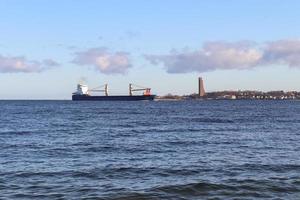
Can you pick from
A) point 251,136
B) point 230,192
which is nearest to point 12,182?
point 230,192

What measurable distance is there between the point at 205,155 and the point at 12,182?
1276 cm

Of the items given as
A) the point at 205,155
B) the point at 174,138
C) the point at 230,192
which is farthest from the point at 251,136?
the point at 230,192

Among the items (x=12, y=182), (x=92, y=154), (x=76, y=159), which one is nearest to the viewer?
(x=12, y=182)

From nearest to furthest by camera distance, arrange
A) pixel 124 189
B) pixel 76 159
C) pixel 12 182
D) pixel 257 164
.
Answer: pixel 124 189 → pixel 12 182 → pixel 257 164 → pixel 76 159

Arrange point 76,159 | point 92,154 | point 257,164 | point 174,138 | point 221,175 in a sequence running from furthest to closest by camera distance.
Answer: point 174,138, point 92,154, point 76,159, point 257,164, point 221,175

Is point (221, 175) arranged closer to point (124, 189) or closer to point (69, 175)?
point (124, 189)

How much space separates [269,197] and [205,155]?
1166 centimetres

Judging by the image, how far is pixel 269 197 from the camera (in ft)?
63.5

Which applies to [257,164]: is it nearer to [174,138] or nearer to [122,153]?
[122,153]

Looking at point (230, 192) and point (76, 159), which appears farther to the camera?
point (76, 159)

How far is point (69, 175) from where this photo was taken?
23812 mm

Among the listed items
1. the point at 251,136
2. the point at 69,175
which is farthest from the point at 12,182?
the point at 251,136

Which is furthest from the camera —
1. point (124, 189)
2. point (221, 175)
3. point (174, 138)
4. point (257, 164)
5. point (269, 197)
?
point (174, 138)

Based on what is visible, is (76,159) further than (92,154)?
No
